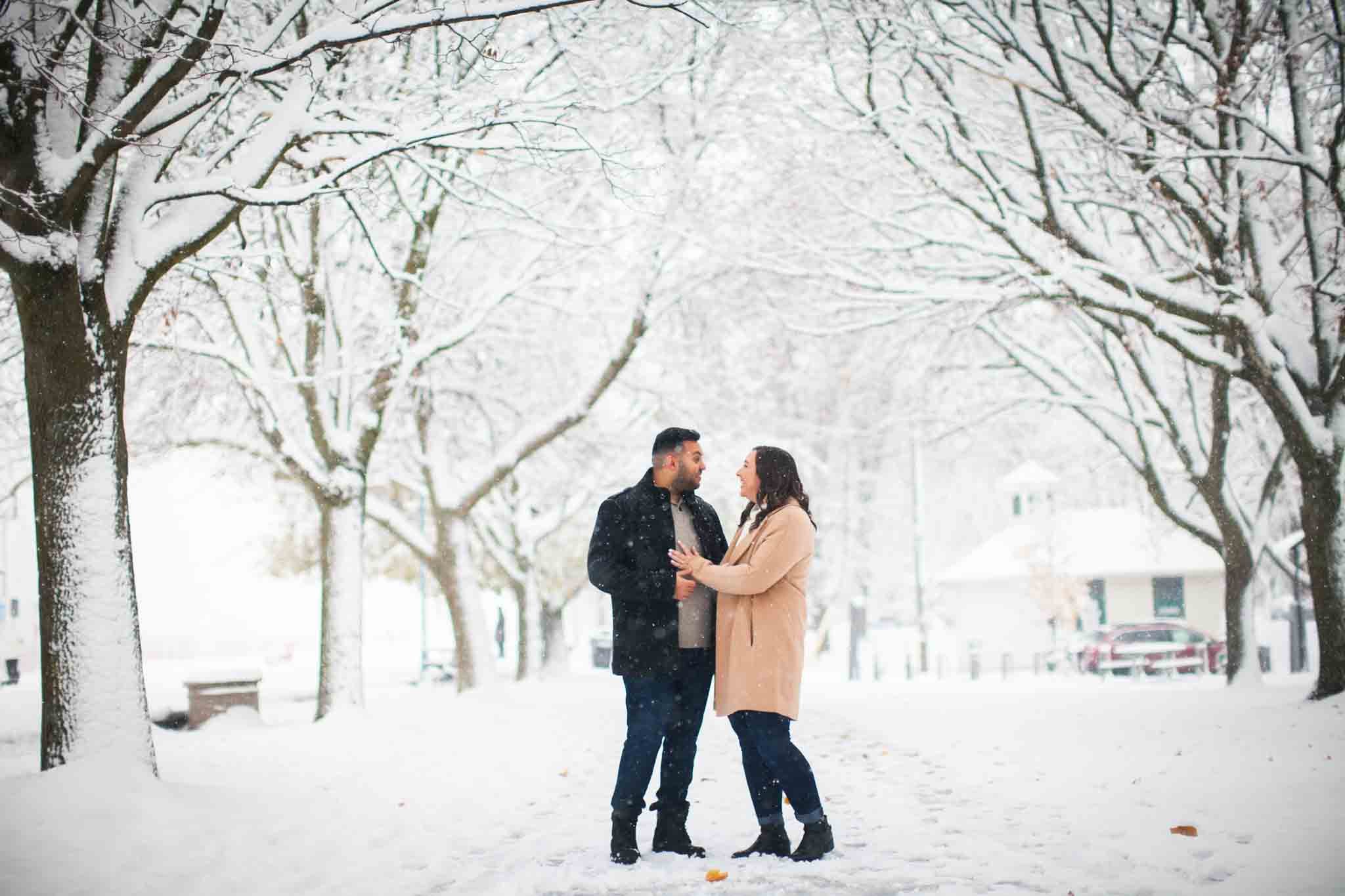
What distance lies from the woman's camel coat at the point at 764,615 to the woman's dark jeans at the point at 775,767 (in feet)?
0.32

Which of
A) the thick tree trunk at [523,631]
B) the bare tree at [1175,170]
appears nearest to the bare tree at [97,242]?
the bare tree at [1175,170]

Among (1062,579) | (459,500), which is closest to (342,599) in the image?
(459,500)

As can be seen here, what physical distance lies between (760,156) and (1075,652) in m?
20.1

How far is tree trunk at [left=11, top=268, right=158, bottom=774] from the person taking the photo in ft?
21.0

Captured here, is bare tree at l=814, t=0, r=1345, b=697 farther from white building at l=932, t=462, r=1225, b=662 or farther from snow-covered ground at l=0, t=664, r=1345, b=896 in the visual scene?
white building at l=932, t=462, r=1225, b=662

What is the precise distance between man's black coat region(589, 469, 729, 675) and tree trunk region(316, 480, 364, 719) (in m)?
8.17

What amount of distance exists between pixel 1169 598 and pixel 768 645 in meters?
36.1

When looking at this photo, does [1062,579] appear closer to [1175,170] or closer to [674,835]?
[1175,170]

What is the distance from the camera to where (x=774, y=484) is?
5.32 metres

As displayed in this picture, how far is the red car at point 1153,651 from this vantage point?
82.9ft

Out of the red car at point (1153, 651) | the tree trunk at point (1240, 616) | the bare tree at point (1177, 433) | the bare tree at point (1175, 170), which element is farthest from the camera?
the red car at point (1153, 651)

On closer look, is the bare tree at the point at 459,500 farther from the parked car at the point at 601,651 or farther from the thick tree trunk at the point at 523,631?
the parked car at the point at 601,651

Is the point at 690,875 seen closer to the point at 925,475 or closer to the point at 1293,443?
the point at 1293,443

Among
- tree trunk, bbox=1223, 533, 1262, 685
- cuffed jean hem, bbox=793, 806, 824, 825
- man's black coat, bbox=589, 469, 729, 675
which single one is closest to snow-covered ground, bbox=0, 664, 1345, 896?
cuffed jean hem, bbox=793, 806, 824, 825
